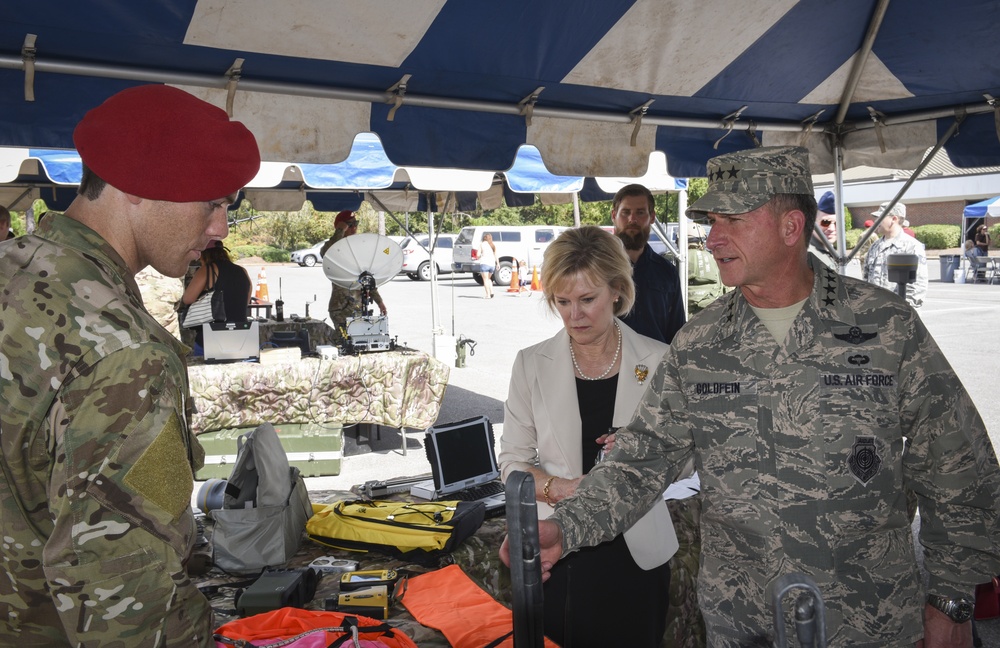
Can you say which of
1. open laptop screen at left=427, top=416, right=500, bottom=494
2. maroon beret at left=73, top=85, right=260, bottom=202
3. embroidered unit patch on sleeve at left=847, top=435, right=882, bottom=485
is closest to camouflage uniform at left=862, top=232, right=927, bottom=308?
Answer: open laptop screen at left=427, top=416, right=500, bottom=494

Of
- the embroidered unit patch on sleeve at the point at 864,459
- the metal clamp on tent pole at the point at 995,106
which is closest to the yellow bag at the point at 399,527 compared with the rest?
the embroidered unit patch on sleeve at the point at 864,459

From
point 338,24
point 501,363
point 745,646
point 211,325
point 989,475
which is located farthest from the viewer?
point 501,363

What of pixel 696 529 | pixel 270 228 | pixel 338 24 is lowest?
pixel 696 529

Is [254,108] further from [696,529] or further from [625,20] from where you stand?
[696,529]

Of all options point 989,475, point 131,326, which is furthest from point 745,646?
point 131,326

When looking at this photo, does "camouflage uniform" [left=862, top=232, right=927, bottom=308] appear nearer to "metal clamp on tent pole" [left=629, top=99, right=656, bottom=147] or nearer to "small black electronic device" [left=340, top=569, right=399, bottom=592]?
"metal clamp on tent pole" [left=629, top=99, right=656, bottom=147]

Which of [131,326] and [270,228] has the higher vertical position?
[270,228]

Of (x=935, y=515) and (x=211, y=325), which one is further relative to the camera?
(x=211, y=325)

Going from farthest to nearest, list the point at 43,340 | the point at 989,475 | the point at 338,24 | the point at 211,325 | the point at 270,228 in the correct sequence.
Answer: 1. the point at 270,228
2. the point at 211,325
3. the point at 338,24
4. the point at 989,475
5. the point at 43,340

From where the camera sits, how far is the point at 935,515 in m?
1.81

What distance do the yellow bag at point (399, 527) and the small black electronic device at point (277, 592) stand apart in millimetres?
362

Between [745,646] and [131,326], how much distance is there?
166cm

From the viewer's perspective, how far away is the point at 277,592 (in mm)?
2104

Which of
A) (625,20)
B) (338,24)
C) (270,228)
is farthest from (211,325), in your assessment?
(270,228)
